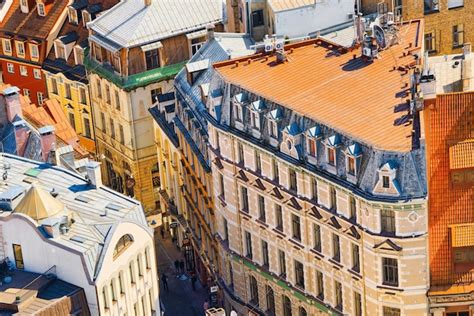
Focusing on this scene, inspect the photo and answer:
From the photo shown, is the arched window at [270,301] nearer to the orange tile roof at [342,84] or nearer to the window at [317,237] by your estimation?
the window at [317,237]

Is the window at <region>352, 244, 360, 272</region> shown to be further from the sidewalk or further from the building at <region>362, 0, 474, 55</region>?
the building at <region>362, 0, 474, 55</region>

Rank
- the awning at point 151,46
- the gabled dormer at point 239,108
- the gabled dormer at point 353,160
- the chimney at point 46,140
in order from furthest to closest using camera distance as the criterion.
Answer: the awning at point 151,46 < the chimney at point 46,140 < the gabled dormer at point 239,108 < the gabled dormer at point 353,160

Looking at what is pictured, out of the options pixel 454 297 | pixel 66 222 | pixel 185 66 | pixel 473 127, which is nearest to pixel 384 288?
pixel 454 297

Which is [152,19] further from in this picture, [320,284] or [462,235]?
[462,235]

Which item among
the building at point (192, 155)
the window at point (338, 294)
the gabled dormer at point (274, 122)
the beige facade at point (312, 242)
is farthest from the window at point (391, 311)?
the building at point (192, 155)

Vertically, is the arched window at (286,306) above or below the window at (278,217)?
below

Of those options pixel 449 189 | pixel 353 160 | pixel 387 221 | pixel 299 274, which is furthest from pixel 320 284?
pixel 449 189

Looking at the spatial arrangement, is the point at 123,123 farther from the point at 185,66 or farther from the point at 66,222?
the point at 66,222
